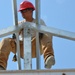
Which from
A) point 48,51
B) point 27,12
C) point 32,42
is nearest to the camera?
point 48,51

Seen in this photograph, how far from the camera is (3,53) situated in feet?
9.95

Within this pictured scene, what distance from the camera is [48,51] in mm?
3043

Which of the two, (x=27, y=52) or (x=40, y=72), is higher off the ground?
(x=27, y=52)

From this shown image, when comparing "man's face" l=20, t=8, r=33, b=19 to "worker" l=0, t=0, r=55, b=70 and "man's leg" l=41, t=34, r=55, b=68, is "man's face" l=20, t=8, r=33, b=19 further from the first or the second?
"man's leg" l=41, t=34, r=55, b=68

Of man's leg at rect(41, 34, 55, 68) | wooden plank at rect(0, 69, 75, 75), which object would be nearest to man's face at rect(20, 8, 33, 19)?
man's leg at rect(41, 34, 55, 68)

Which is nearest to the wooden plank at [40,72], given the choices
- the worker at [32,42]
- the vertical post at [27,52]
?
the vertical post at [27,52]

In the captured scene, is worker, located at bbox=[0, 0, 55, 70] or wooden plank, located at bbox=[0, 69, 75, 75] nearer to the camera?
wooden plank, located at bbox=[0, 69, 75, 75]

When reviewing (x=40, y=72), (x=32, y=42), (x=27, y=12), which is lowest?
(x=40, y=72)

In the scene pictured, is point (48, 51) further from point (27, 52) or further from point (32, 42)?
point (27, 52)

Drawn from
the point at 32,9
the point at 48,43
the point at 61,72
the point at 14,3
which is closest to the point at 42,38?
the point at 48,43

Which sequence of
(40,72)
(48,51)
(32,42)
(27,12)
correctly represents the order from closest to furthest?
1. (40,72)
2. (48,51)
3. (32,42)
4. (27,12)

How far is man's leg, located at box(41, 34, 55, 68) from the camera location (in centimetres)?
278

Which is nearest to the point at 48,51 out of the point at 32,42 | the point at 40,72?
the point at 32,42

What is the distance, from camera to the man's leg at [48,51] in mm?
2782
